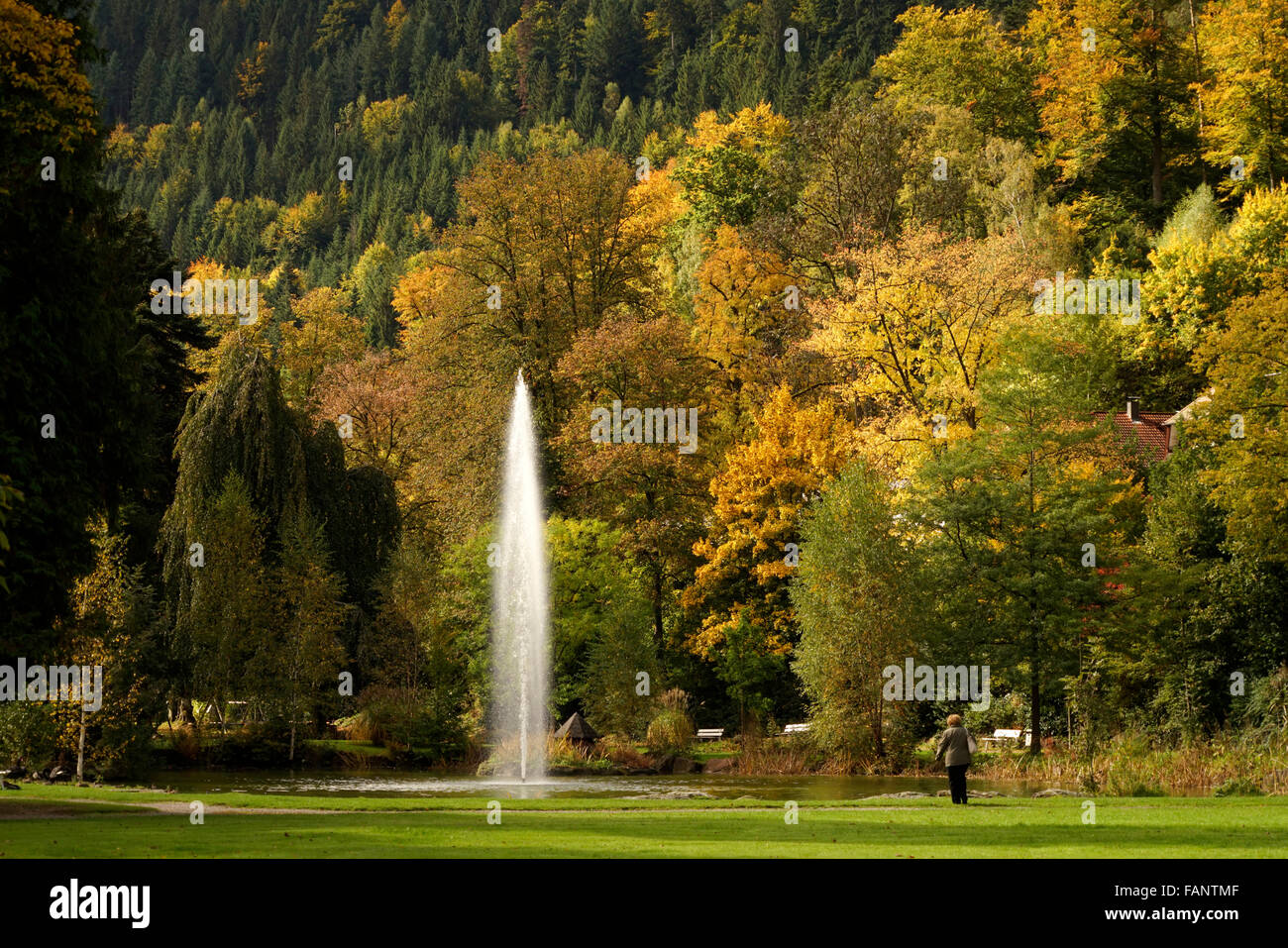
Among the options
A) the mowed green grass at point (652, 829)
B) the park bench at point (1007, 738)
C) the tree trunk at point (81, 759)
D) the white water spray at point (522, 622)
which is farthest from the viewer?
the white water spray at point (522, 622)

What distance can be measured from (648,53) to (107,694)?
182 m

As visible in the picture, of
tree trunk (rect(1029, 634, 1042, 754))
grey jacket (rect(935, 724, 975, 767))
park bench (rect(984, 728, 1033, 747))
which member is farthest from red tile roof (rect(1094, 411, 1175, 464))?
grey jacket (rect(935, 724, 975, 767))

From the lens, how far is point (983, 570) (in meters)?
37.6

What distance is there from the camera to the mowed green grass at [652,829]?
50.2 feet

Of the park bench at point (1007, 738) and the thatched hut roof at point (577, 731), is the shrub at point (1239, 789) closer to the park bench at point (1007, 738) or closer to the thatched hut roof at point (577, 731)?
the park bench at point (1007, 738)

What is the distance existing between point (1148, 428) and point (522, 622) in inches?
1254

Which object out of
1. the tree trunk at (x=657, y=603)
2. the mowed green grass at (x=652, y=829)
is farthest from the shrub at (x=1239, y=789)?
the tree trunk at (x=657, y=603)

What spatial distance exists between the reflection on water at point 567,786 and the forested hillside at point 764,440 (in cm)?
290

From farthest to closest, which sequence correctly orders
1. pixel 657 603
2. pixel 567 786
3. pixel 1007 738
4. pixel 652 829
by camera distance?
pixel 657 603 → pixel 1007 738 → pixel 567 786 → pixel 652 829

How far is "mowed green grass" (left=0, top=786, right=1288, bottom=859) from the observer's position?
15305 millimetres

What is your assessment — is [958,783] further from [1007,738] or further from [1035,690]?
[1007,738]

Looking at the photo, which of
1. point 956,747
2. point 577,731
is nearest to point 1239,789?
point 956,747

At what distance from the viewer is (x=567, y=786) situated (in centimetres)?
3275
